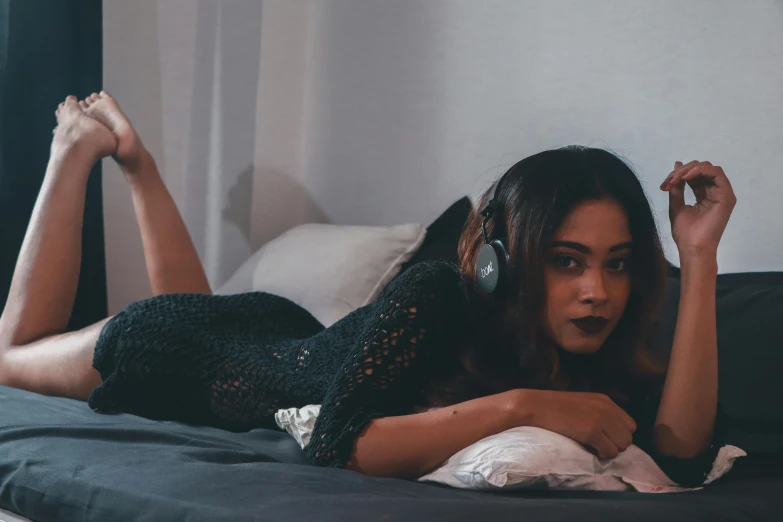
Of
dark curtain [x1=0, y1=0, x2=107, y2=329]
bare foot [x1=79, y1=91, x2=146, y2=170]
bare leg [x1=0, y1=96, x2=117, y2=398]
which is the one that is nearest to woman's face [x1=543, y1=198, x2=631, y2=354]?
bare leg [x1=0, y1=96, x2=117, y2=398]

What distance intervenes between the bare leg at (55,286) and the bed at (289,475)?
0.22 meters

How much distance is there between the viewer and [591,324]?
3.72 ft

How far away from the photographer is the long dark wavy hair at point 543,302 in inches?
44.3

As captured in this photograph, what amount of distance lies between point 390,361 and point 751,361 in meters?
0.57

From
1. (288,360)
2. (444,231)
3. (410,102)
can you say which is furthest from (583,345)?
(410,102)

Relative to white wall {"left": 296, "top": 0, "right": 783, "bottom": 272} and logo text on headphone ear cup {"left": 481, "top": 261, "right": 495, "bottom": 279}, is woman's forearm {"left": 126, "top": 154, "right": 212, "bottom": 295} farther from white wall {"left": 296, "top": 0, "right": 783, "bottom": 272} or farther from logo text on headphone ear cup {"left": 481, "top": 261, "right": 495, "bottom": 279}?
logo text on headphone ear cup {"left": 481, "top": 261, "right": 495, "bottom": 279}

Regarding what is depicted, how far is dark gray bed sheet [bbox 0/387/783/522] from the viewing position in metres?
0.83

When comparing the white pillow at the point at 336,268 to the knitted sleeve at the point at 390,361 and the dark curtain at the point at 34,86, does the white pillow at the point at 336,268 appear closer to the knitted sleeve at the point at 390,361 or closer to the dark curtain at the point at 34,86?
the dark curtain at the point at 34,86

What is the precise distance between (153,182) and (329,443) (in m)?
1.18

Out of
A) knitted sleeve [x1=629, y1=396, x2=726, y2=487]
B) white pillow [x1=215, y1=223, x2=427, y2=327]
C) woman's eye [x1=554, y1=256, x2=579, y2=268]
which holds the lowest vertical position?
knitted sleeve [x1=629, y1=396, x2=726, y2=487]

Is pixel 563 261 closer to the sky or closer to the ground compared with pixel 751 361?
closer to the sky

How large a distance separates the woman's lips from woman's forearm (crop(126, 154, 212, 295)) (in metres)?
1.15

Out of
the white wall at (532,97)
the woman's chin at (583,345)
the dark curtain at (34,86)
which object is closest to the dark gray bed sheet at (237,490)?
the woman's chin at (583,345)

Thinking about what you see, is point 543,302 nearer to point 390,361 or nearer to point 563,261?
point 563,261
